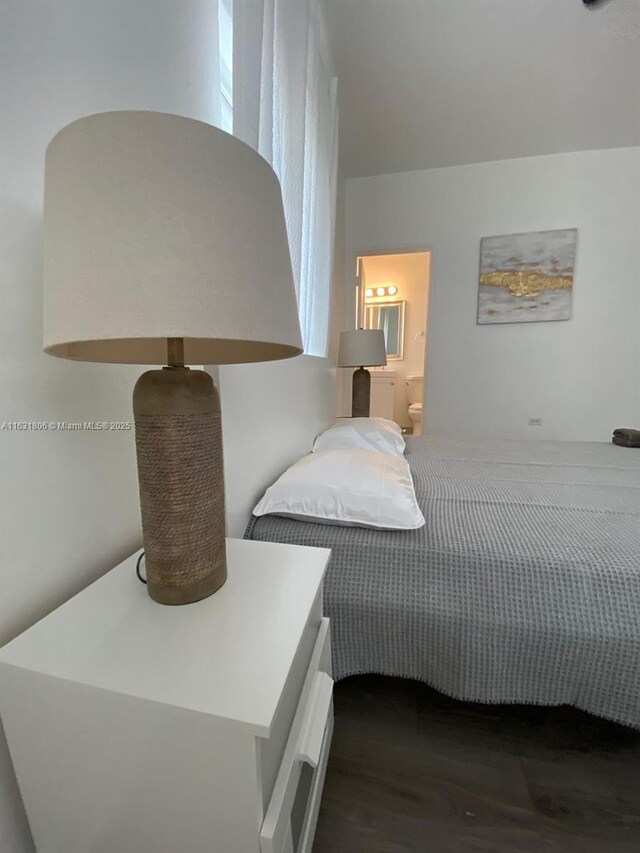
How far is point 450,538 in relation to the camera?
949mm

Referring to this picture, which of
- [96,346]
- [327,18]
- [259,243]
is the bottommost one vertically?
[96,346]

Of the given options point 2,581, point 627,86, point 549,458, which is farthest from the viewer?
point 627,86

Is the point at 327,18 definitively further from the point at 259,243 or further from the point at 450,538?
the point at 450,538

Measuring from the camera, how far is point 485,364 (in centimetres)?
315

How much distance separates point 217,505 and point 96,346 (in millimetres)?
333

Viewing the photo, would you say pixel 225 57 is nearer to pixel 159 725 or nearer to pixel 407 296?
pixel 159 725

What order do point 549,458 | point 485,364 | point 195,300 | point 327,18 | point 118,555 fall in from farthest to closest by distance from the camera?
point 485,364 < point 549,458 < point 327,18 < point 118,555 < point 195,300

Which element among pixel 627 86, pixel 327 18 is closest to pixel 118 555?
pixel 327 18

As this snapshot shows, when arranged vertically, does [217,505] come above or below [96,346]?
below

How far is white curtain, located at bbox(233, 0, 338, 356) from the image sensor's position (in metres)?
0.86

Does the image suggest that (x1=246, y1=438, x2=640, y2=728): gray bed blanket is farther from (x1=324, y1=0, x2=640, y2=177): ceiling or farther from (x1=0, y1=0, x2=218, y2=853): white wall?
(x1=324, y1=0, x2=640, y2=177): ceiling

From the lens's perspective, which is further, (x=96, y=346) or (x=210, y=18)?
(x=210, y=18)

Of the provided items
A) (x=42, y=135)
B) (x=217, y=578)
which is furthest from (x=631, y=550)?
(x=42, y=135)

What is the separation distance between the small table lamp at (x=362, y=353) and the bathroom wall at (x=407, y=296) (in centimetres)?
219
